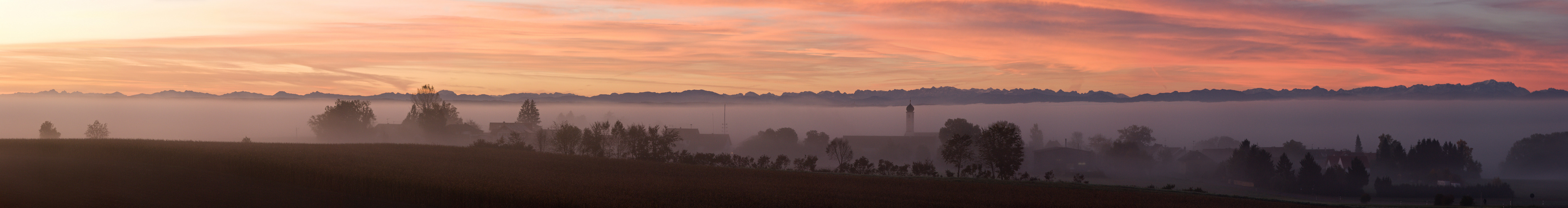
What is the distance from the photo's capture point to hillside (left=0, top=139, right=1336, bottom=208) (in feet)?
95.6

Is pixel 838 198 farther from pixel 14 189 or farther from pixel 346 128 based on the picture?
pixel 346 128

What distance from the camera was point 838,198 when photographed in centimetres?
3400

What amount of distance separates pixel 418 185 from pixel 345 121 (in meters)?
139

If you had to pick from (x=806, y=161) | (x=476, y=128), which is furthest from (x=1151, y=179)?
(x=476, y=128)

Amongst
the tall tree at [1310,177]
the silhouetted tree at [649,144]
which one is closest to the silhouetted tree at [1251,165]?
the tall tree at [1310,177]

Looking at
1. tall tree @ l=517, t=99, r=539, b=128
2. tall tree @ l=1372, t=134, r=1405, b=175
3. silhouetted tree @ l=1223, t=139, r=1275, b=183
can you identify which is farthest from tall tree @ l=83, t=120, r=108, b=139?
tall tree @ l=1372, t=134, r=1405, b=175

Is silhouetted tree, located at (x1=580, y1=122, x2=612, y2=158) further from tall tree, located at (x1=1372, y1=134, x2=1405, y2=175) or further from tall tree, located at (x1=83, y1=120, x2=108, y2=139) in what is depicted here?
tall tree, located at (x1=1372, y1=134, x2=1405, y2=175)

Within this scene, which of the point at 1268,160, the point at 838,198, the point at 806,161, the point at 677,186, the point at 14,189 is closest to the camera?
the point at 14,189

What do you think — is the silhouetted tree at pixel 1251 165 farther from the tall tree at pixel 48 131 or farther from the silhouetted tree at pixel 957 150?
the tall tree at pixel 48 131

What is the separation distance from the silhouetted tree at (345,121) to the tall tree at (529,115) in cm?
2778

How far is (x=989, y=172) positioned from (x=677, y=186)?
54.4 meters

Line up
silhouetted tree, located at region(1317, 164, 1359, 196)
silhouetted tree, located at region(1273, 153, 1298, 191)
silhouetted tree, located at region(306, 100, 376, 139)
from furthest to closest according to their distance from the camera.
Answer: silhouetted tree, located at region(306, 100, 376, 139)
silhouetted tree, located at region(1273, 153, 1298, 191)
silhouetted tree, located at region(1317, 164, 1359, 196)

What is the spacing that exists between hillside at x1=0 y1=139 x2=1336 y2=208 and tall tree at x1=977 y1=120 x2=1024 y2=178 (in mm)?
37715

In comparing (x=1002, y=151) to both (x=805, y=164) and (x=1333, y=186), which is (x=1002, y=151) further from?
(x=1333, y=186)
